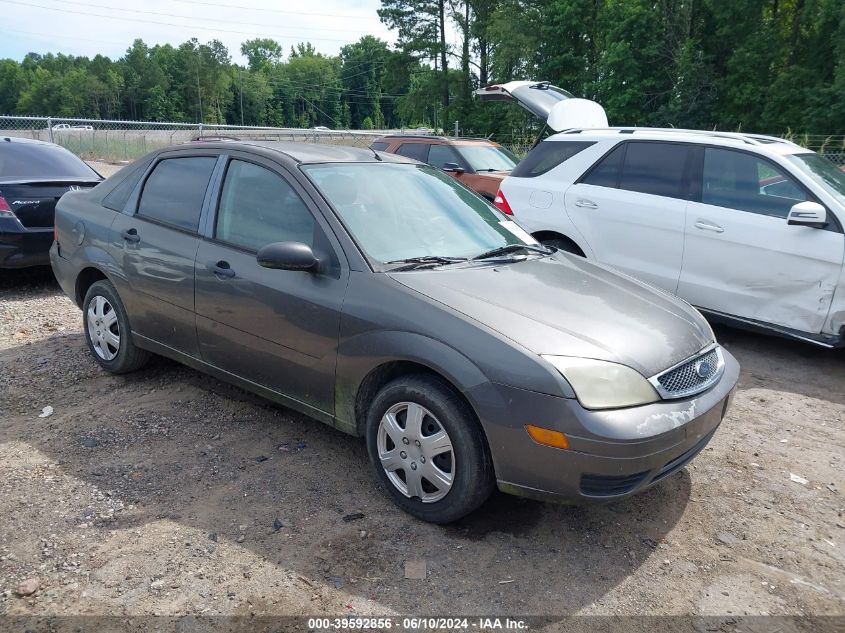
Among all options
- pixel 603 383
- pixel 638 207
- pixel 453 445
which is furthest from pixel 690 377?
pixel 638 207

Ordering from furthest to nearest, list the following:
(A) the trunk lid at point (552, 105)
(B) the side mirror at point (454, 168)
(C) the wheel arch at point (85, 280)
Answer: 1. (B) the side mirror at point (454, 168)
2. (A) the trunk lid at point (552, 105)
3. (C) the wheel arch at point (85, 280)

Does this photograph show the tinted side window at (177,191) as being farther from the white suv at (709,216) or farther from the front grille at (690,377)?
the white suv at (709,216)

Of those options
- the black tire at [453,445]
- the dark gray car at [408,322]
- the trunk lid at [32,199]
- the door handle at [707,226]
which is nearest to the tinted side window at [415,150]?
the trunk lid at [32,199]

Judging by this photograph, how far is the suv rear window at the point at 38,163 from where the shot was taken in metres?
7.30

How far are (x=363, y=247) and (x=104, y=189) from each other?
8.27 ft

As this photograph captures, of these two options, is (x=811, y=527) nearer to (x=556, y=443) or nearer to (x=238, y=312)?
(x=556, y=443)

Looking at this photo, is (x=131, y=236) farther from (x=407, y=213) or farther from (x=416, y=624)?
(x=416, y=624)

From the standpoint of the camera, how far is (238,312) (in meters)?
3.77

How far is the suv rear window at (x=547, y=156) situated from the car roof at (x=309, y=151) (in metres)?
2.77

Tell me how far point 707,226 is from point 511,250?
8.58 feet

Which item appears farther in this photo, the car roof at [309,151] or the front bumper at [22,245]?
the front bumper at [22,245]

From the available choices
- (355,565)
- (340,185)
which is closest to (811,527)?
(355,565)

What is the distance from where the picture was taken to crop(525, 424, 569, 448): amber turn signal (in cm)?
271

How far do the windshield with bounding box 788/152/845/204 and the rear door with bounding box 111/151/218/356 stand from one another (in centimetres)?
464
